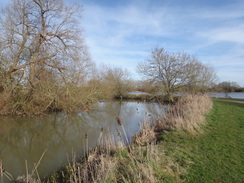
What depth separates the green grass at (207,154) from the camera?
313 centimetres

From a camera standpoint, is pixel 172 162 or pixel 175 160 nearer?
pixel 172 162

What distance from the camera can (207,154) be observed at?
4.18 meters

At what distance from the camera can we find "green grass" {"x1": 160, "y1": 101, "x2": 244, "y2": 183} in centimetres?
313

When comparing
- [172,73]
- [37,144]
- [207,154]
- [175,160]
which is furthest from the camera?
[172,73]

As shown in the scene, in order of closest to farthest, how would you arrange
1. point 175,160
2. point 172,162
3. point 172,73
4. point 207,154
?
point 172,162
point 175,160
point 207,154
point 172,73

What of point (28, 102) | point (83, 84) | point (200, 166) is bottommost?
point (200, 166)

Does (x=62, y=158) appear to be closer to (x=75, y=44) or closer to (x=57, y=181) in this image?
(x=57, y=181)

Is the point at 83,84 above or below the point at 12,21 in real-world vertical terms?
below

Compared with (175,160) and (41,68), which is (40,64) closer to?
(41,68)

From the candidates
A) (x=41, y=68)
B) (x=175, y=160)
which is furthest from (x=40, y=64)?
(x=175, y=160)

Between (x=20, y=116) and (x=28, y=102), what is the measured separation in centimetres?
119

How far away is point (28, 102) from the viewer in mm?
11539

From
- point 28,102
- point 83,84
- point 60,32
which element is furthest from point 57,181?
point 60,32

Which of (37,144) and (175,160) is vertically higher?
(175,160)
